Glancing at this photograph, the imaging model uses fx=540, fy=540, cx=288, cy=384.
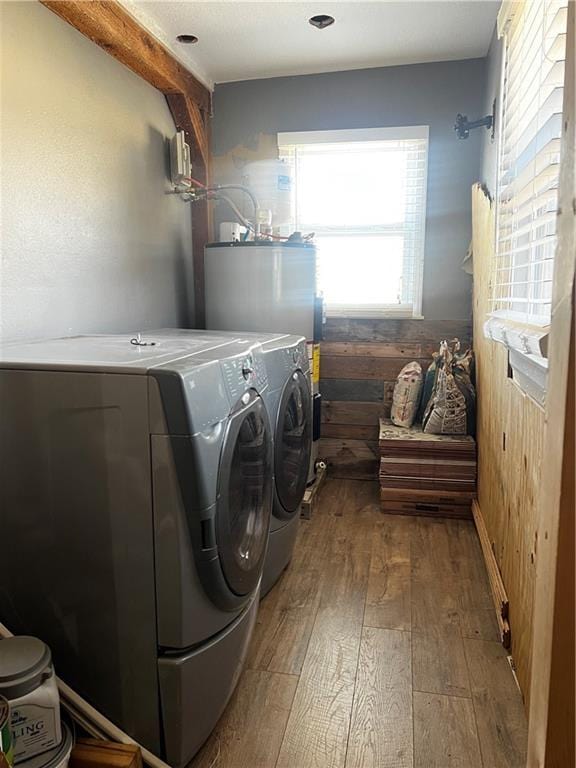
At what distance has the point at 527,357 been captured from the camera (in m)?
1.36

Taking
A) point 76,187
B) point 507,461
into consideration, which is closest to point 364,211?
point 76,187

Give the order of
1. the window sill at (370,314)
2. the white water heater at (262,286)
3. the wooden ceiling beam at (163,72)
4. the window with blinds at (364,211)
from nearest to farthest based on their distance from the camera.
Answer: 1. the wooden ceiling beam at (163,72)
2. the white water heater at (262,286)
3. the window with blinds at (364,211)
4. the window sill at (370,314)

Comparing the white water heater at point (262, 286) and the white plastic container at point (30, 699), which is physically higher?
the white water heater at point (262, 286)

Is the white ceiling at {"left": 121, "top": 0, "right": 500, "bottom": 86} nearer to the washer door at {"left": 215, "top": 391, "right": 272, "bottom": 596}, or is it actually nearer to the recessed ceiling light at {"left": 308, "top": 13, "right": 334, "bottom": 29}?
the recessed ceiling light at {"left": 308, "top": 13, "right": 334, "bottom": 29}

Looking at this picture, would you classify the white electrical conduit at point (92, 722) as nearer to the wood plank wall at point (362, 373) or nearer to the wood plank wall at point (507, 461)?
the wood plank wall at point (507, 461)

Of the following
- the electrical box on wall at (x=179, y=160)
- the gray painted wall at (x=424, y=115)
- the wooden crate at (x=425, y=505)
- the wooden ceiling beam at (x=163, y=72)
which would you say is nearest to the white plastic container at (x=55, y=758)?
the wooden crate at (x=425, y=505)

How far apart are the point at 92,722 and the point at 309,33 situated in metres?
2.75

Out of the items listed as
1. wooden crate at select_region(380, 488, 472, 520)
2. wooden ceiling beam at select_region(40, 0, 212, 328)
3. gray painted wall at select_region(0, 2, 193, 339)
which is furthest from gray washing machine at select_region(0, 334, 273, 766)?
Result: wooden crate at select_region(380, 488, 472, 520)

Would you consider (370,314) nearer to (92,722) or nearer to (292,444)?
(292,444)

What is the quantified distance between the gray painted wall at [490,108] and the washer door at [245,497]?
151 cm

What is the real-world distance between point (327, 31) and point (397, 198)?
2.94 ft

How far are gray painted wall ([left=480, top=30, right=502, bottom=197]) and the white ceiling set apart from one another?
0.40 ft

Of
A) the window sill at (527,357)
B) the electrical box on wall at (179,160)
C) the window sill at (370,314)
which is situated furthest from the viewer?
the window sill at (370,314)

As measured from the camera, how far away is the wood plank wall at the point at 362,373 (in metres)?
3.08
